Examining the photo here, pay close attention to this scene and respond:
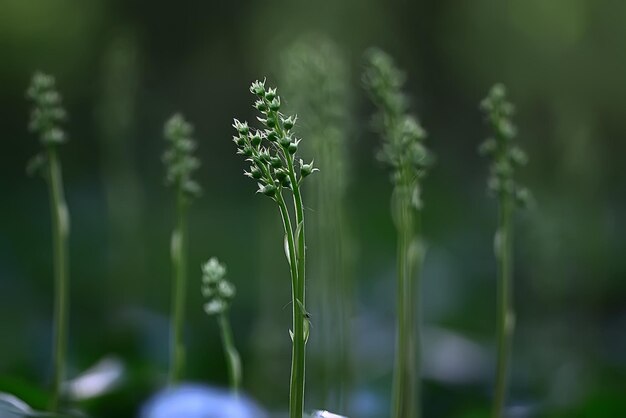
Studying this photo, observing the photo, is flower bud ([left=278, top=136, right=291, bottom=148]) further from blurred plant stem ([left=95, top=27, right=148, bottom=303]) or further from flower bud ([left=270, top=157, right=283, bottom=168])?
blurred plant stem ([left=95, top=27, right=148, bottom=303])

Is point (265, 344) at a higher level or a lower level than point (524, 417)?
higher

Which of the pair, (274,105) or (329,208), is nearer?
(274,105)

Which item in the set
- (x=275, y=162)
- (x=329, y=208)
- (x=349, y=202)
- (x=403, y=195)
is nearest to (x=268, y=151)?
(x=275, y=162)

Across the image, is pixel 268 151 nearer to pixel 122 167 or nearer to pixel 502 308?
pixel 502 308

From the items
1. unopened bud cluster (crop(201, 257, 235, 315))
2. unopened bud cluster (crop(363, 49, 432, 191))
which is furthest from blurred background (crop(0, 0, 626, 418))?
unopened bud cluster (crop(201, 257, 235, 315))

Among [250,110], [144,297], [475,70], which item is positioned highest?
[475,70]

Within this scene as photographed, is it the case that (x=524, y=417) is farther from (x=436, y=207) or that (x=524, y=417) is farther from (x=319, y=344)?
(x=436, y=207)

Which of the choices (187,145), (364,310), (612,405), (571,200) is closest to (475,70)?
(571,200)
